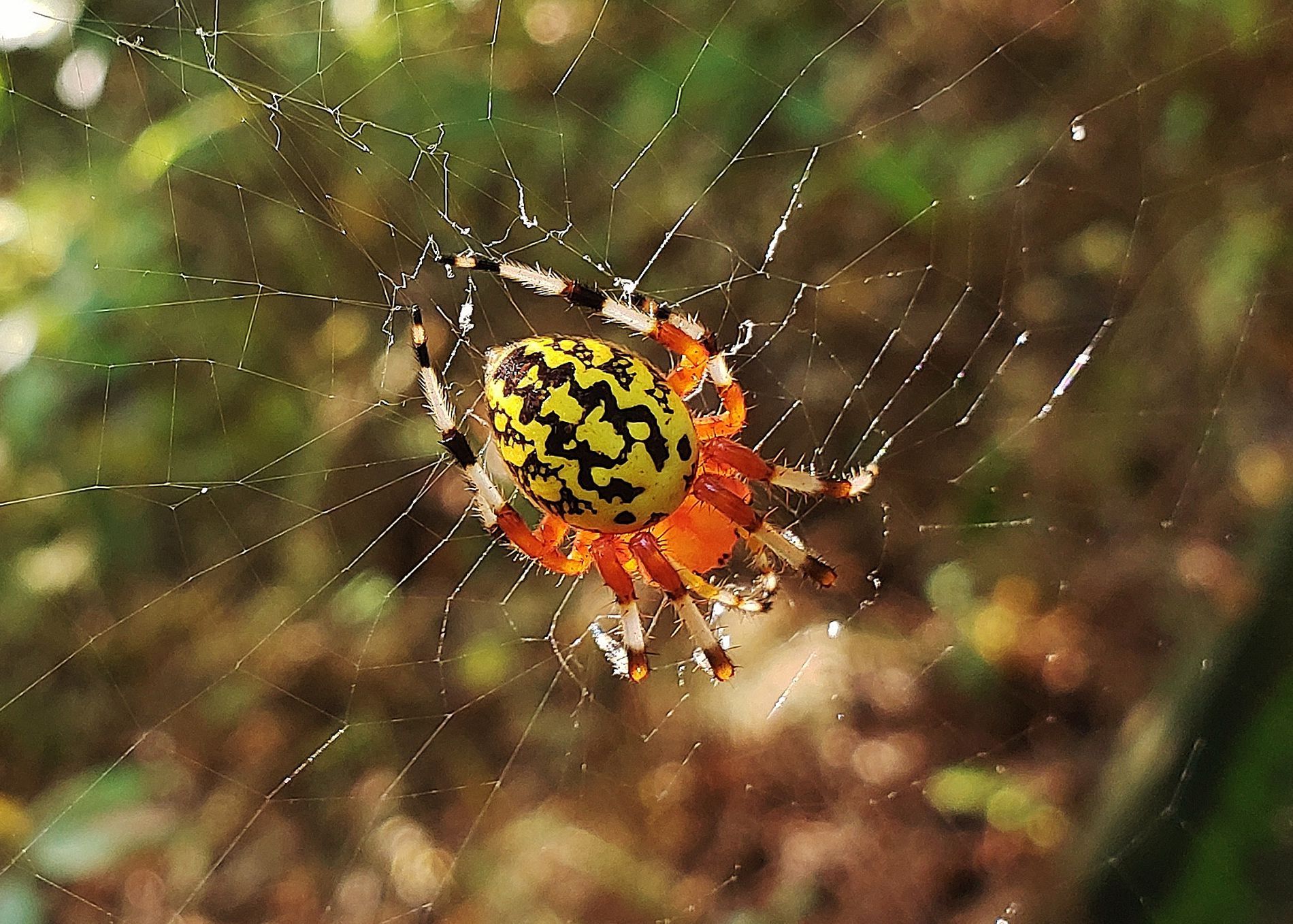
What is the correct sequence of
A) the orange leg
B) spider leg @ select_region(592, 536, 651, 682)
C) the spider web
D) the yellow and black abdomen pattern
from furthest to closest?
the spider web → spider leg @ select_region(592, 536, 651, 682) → the orange leg → the yellow and black abdomen pattern

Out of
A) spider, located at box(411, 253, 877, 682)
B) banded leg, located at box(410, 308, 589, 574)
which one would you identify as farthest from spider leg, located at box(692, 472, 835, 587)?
banded leg, located at box(410, 308, 589, 574)

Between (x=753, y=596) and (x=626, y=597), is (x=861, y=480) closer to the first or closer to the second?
(x=753, y=596)

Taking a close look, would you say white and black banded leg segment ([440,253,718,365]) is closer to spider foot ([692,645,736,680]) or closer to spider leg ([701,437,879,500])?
spider leg ([701,437,879,500])

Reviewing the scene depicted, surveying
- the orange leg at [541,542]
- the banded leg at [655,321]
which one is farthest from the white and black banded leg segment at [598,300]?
the orange leg at [541,542]

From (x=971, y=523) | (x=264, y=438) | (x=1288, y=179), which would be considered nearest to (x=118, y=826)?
(x=264, y=438)

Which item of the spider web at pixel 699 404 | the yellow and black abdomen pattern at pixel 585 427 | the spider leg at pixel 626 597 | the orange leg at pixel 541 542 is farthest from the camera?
the spider web at pixel 699 404

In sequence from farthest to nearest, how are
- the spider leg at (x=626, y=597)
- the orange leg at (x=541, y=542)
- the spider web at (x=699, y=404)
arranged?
the spider web at (x=699, y=404)
the spider leg at (x=626, y=597)
the orange leg at (x=541, y=542)

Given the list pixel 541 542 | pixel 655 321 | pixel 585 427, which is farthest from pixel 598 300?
pixel 541 542

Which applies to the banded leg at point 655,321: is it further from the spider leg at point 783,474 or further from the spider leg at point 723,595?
the spider leg at point 723,595
